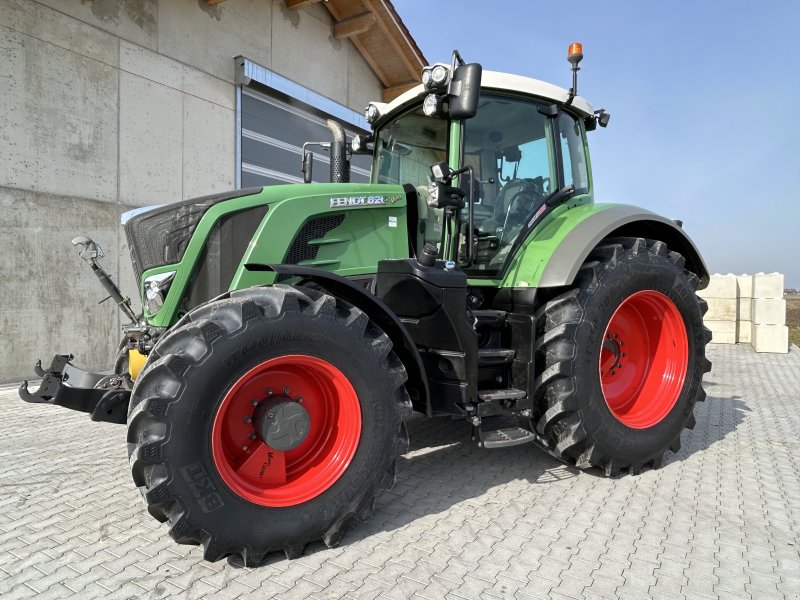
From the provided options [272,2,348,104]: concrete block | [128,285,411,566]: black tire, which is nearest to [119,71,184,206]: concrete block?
[272,2,348,104]: concrete block

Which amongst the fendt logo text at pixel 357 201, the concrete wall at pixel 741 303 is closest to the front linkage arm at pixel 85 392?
the fendt logo text at pixel 357 201

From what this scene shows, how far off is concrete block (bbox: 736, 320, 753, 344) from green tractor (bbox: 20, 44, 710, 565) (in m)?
9.17

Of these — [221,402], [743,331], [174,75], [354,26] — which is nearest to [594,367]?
[221,402]

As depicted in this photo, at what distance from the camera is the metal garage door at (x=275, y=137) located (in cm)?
845

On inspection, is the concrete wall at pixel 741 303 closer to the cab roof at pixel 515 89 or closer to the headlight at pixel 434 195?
the cab roof at pixel 515 89

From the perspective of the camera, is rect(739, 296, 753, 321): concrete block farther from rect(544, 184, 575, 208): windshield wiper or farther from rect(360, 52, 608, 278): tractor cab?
rect(544, 184, 575, 208): windshield wiper

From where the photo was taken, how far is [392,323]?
283 cm

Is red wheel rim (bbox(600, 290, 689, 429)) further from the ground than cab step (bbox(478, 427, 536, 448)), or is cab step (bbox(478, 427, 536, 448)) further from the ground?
red wheel rim (bbox(600, 290, 689, 429))

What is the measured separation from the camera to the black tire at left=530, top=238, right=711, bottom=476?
10.6 ft

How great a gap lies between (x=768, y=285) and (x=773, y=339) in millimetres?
1375

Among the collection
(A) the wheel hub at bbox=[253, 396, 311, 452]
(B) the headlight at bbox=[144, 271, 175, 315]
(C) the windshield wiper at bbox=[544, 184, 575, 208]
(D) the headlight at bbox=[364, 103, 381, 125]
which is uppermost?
(D) the headlight at bbox=[364, 103, 381, 125]

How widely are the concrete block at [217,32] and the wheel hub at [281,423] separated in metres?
6.64

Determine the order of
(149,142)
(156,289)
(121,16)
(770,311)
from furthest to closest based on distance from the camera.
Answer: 1. (770,311)
2. (149,142)
3. (121,16)
4. (156,289)

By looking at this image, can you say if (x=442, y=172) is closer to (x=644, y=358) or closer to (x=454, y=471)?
(x=454, y=471)
